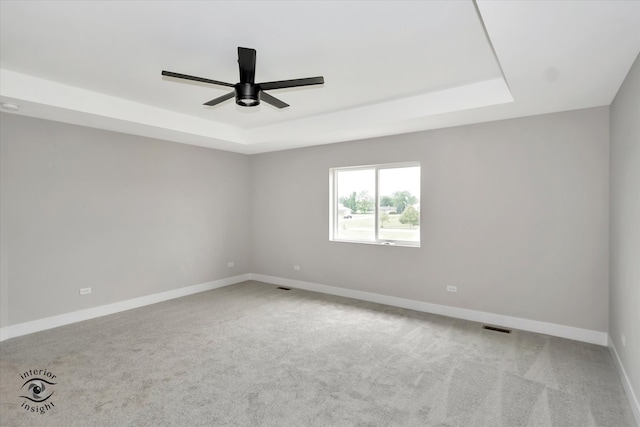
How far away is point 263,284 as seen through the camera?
6113 mm

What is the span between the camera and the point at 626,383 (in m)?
2.54

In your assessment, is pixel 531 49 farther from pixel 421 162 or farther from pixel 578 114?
pixel 421 162

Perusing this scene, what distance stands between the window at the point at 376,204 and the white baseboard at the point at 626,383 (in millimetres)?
2312

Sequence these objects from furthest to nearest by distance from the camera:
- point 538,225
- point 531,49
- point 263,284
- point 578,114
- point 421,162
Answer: point 263,284, point 421,162, point 538,225, point 578,114, point 531,49

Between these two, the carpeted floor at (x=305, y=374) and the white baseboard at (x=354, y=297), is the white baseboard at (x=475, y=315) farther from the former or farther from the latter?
the carpeted floor at (x=305, y=374)

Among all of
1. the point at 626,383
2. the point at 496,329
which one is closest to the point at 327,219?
the point at 496,329

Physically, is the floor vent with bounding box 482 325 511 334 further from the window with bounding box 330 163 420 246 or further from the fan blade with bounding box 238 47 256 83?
the fan blade with bounding box 238 47 256 83

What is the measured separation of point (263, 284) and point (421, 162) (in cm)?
349

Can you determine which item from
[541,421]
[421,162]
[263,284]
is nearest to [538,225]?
[421,162]

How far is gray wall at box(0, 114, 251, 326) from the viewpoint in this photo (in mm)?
3766

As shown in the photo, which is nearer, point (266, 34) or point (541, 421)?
point (541, 421)

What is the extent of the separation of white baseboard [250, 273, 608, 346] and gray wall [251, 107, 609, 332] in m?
0.06

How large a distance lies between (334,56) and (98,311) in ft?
14.1

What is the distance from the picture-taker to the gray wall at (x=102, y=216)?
12.4 feet
